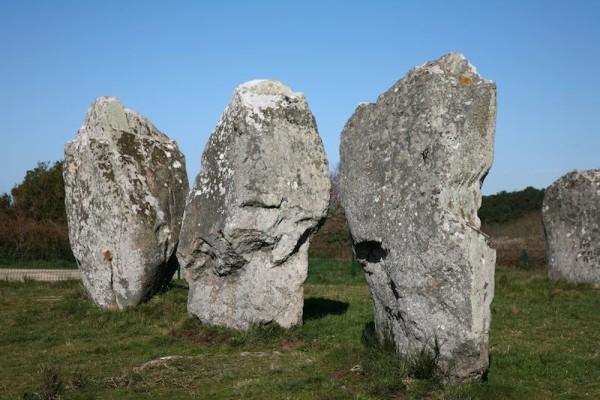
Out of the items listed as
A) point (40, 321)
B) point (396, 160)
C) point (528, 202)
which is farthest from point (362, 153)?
point (528, 202)

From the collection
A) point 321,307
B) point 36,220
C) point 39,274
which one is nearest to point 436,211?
point 321,307

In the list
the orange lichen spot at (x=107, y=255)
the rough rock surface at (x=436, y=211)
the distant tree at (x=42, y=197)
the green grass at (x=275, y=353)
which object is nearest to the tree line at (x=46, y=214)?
the distant tree at (x=42, y=197)

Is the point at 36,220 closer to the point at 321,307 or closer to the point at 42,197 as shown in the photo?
the point at 42,197

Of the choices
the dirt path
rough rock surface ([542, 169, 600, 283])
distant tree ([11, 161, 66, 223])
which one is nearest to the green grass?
rough rock surface ([542, 169, 600, 283])

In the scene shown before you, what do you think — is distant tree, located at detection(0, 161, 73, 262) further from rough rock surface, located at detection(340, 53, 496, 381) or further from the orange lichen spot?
rough rock surface, located at detection(340, 53, 496, 381)

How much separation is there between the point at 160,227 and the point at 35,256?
614 inches

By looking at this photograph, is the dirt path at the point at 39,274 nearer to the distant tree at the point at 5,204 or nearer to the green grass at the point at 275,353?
the green grass at the point at 275,353

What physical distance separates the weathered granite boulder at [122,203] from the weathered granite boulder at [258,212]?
2373mm

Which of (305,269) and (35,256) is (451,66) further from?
(35,256)

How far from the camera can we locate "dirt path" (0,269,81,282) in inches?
849

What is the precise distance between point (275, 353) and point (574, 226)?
35.3ft

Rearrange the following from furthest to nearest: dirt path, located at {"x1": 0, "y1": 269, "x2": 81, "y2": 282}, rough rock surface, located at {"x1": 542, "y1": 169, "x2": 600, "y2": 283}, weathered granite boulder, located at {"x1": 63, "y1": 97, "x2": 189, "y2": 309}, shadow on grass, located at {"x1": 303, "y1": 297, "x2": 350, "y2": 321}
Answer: dirt path, located at {"x1": 0, "y1": 269, "x2": 81, "y2": 282}, rough rock surface, located at {"x1": 542, "y1": 169, "x2": 600, "y2": 283}, weathered granite boulder, located at {"x1": 63, "y1": 97, "x2": 189, "y2": 309}, shadow on grass, located at {"x1": 303, "y1": 297, "x2": 350, "y2": 321}

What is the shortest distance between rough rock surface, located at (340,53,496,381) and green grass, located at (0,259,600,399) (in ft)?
1.59

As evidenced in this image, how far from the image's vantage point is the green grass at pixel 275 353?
28.5ft
